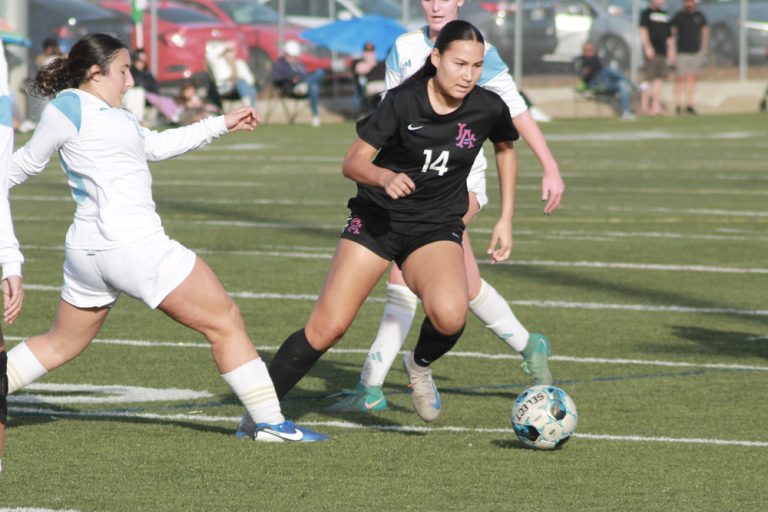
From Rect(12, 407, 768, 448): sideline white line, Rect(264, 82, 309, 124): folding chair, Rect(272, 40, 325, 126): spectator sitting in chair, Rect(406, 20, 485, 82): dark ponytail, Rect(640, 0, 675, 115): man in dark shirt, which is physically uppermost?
Rect(406, 20, 485, 82): dark ponytail

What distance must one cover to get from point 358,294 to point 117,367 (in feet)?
7.50

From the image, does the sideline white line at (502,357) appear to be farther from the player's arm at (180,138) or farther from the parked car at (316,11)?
the parked car at (316,11)

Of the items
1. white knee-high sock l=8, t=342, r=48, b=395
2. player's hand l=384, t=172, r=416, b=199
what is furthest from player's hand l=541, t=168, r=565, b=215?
white knee-high sock l=8, t=342, r=48, b=395

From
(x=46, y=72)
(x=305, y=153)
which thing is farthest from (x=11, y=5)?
(x=46, y=72)

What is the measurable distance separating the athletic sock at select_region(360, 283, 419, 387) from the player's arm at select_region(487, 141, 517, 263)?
563 millimetres

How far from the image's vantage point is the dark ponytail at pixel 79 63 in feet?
22.4

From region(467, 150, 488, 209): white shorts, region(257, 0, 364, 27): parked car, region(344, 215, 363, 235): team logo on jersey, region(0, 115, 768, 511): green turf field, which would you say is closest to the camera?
region(0, 115, 768, 511): green turf field

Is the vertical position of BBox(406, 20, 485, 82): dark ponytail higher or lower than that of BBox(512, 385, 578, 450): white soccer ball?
higher

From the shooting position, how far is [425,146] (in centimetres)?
705

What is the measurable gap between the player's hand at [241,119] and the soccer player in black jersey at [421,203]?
435 mm

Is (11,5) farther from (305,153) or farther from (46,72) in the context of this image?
(46,72)

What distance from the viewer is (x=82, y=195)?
6.80 meters

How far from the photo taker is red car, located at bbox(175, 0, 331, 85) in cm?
3731

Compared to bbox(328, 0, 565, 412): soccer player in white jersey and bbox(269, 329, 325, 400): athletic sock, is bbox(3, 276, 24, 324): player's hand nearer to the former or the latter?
bbox(269, 329, 325, 400): athletic sock
